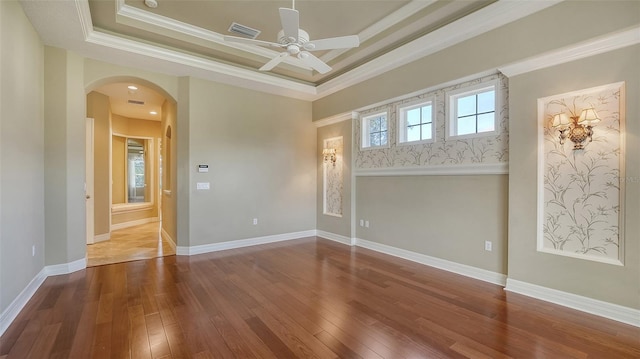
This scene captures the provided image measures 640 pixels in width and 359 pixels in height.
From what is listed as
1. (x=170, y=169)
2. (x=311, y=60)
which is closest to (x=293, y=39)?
(x=311, y=60)

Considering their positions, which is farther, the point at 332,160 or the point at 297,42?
the point at 332,160

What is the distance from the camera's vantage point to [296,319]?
2.58m

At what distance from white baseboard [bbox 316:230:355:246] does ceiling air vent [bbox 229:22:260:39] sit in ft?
12.8

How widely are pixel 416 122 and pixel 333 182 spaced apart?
2.22 m

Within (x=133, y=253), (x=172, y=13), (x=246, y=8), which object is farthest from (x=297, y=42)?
(x=133, y=253)

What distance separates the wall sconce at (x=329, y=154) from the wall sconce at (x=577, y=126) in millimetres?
3718

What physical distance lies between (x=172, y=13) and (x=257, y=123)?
7.44 ft

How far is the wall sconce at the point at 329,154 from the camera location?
234 inches

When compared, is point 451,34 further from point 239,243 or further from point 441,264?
point 239,243

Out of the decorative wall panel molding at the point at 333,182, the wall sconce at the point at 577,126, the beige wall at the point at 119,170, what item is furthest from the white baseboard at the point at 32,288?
the wall sconce at the point at 577,126

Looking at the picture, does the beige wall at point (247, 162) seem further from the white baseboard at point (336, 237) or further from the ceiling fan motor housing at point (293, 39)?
the ceiling fan motor housing at point (293, 39)

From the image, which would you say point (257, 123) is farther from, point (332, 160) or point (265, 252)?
point (265, 252)

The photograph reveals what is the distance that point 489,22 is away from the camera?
3.19m

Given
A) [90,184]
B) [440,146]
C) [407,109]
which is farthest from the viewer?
[90,184]
